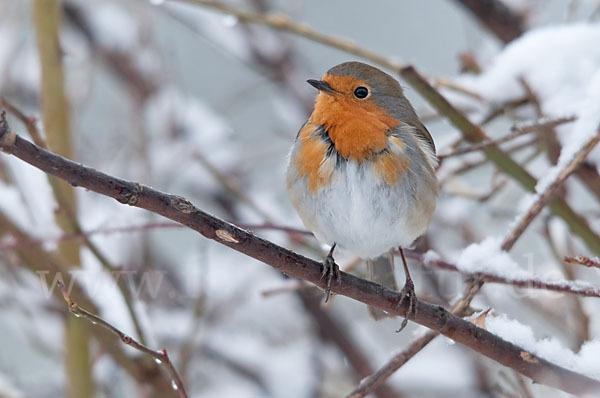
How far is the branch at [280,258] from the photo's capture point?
106 cm

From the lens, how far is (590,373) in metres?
1.39

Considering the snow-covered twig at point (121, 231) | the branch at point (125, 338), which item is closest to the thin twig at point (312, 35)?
the snow-covered twig at point (121, 231)

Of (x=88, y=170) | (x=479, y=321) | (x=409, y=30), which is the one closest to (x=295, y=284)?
(x=479, y=321)

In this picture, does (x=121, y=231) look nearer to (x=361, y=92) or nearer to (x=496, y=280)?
(x=361, y=92)

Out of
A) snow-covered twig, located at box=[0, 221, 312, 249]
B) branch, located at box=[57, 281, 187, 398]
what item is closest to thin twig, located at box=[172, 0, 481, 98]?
snow-covered twig, located at box=[0, 221, 312, 249]

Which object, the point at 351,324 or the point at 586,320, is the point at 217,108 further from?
the point at 586,320

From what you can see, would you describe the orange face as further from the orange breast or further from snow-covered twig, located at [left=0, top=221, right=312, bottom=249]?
snow-covered twig, located at [left=0, top=221, right=312, bottom=249]

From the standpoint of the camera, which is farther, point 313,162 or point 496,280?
point 313,162

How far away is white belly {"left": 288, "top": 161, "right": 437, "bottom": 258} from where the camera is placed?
78.7 inches

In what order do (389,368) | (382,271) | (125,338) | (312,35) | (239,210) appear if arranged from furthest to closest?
(239,210) < (382,271) < (312,35) < (389,368) < (125,338)

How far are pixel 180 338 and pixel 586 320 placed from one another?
180 cm

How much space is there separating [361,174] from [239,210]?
1.76m

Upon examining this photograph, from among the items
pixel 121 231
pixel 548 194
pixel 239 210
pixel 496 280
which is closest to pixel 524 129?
pixel 548 194

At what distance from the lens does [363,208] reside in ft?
6.64
